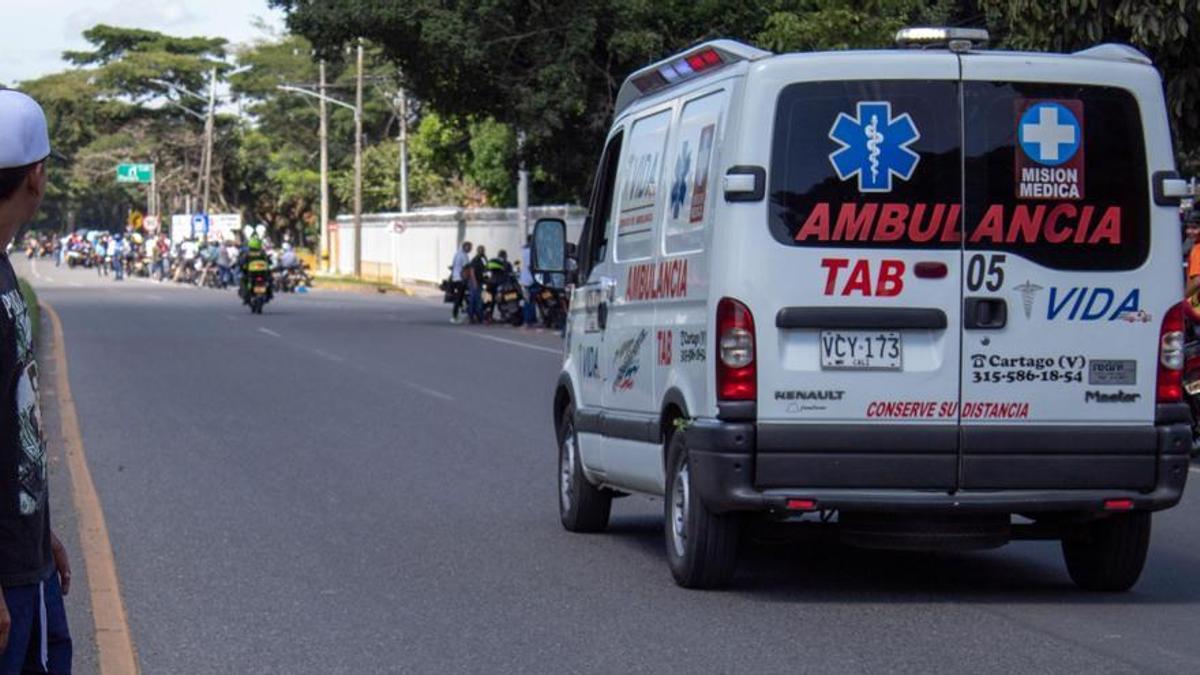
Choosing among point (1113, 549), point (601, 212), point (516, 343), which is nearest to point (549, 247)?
point (601, 212)

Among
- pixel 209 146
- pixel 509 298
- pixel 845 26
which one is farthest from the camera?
pixel 209 146

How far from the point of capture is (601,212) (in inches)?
443

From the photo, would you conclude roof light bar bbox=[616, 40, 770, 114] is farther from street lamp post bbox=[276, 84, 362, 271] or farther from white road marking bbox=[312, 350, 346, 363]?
street lamp post bbox=[276, 84, 362, 271]

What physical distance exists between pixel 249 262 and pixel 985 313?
33.0 meters

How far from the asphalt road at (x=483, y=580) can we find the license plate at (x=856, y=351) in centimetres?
102

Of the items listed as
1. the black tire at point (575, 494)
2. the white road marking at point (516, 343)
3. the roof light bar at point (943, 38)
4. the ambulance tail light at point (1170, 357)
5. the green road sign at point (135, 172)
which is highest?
the green road sign at point (135, 172)

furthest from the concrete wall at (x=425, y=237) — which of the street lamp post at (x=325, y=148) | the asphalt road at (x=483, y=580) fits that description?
the asphalt road at (x=483, y=580)

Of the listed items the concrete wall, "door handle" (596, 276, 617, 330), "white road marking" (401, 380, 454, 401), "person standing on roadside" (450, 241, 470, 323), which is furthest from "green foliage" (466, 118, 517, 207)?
"door handle" (596, 276, 617, 330)

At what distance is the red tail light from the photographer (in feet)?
28.8

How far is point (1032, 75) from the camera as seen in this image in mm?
9000

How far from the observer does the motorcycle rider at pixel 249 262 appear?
4067 centimetres

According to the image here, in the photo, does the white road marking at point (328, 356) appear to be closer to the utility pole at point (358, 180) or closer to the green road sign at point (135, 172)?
the utility pole at point (358, 180)

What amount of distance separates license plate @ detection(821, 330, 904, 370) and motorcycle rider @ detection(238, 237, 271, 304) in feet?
107

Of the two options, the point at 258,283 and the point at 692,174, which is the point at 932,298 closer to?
the point at 692,174
